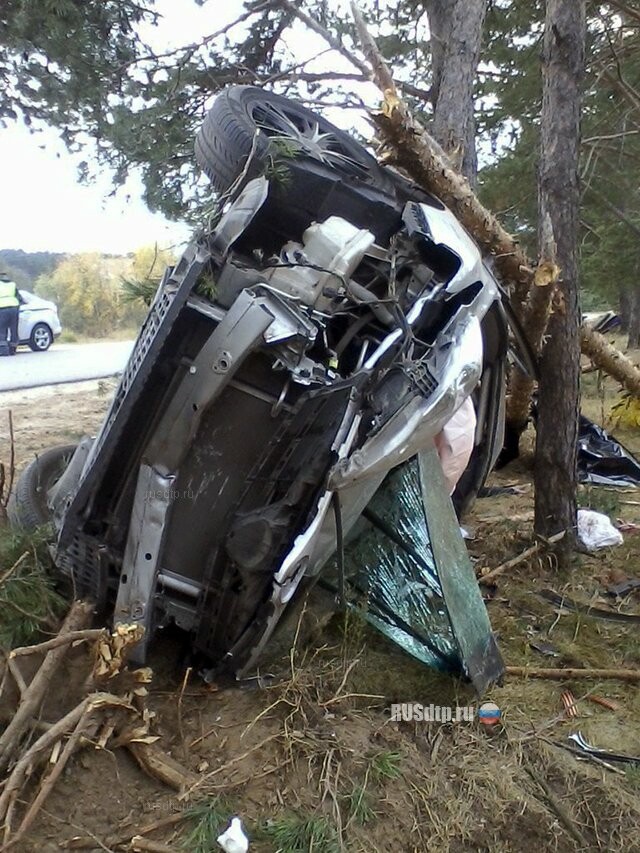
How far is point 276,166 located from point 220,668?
6.20ft

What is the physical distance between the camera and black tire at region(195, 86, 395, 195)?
2.91m

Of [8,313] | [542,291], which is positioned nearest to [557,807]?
[542,291]

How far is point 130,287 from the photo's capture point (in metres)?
2.75

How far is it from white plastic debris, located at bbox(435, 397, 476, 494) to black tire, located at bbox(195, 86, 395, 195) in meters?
1.08

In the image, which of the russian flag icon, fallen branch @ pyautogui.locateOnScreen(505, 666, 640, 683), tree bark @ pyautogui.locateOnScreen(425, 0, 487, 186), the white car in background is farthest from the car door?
the russian flag icon

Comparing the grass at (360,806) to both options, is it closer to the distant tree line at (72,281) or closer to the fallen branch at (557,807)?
the fallen branch at (557,807)

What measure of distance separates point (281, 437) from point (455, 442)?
861 millimetres

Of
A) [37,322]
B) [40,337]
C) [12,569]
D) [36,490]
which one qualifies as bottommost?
[40,337]

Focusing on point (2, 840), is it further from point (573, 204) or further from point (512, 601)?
point (573, 204)

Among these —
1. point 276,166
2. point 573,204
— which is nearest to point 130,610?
Answer: point 276,166

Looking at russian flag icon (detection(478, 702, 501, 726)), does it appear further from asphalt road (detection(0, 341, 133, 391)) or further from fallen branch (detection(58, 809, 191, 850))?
asphalt road (detection(0, 341, 133, 391))

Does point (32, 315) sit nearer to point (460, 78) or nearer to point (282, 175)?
point (460, 78)

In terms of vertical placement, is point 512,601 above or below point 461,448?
below

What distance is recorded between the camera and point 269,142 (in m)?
2.81
